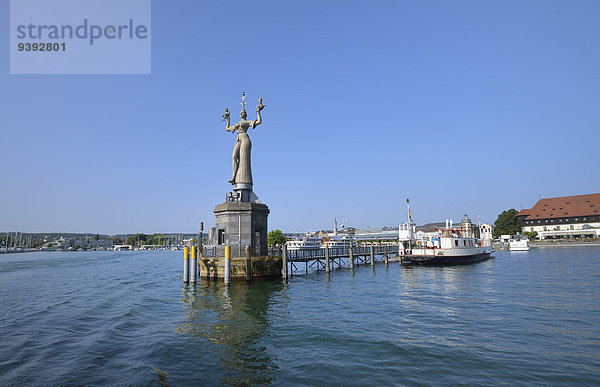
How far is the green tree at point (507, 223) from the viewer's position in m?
96.8

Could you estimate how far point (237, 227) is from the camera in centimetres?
2652

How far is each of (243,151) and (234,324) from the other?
748 inches

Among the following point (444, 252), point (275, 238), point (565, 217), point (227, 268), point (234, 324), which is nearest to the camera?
point (234, 324)

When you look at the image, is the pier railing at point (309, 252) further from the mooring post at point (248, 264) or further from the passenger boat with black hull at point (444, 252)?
the passenger boat with black hull at point (444, 252)

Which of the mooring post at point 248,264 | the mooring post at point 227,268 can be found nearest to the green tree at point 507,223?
the mooring post at point 248,264

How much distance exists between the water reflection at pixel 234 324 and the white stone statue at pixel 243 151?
395 inches

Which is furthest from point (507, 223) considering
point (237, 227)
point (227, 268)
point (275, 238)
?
point (227, 268)

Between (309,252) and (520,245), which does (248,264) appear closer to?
(309,252)

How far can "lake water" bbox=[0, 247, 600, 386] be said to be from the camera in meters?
8.55

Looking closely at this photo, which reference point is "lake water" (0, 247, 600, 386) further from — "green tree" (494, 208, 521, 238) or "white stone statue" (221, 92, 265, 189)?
"green tree" (494, 208, 521, 238)

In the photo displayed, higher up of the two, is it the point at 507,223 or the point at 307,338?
the point at 507,223

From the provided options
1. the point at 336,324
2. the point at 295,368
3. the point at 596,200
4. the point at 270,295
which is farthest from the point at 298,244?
the point at 596,200

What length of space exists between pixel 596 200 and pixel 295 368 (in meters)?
112

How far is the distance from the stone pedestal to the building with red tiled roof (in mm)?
95744
